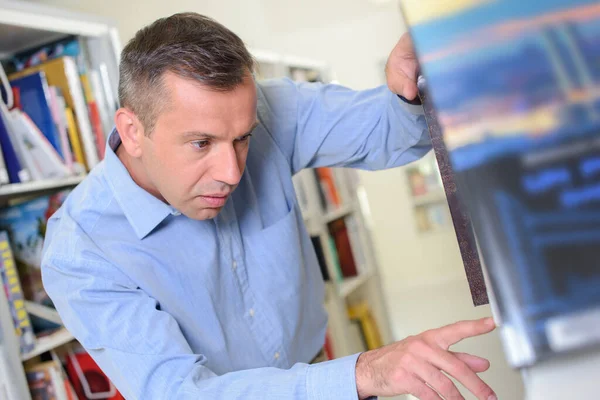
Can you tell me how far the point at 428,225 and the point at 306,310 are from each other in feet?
14.8

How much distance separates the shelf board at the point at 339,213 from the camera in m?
3.04

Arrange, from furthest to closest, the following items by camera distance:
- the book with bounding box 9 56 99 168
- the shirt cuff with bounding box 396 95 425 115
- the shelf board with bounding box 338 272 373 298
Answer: the shelf board with bounding box 338 272 373 298, the book with bounding box 9 56 99 168, the shirt cuff with bounding box 396 95 425 115

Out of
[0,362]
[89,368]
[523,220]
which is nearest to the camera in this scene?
[523,220]

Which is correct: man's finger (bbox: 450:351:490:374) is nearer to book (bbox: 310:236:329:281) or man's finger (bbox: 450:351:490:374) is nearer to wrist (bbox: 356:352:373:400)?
wrist (bbox: 356:352:373:400)

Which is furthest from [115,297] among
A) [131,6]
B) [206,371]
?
[131,6]

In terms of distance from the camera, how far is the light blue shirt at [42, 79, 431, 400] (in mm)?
923

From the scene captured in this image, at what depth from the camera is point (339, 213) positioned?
321 centimetres

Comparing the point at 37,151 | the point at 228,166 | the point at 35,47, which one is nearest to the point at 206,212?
the point at 228,166

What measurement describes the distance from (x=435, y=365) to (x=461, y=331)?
0.05 meters

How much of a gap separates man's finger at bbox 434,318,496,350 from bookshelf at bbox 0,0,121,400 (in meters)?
1.17

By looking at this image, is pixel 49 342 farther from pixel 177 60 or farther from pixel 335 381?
pixel 335 381

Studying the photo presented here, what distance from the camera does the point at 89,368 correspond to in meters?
1.76

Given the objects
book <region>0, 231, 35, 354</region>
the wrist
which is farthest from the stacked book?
the wrist

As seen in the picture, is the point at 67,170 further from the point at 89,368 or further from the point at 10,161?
the point at 89,368
